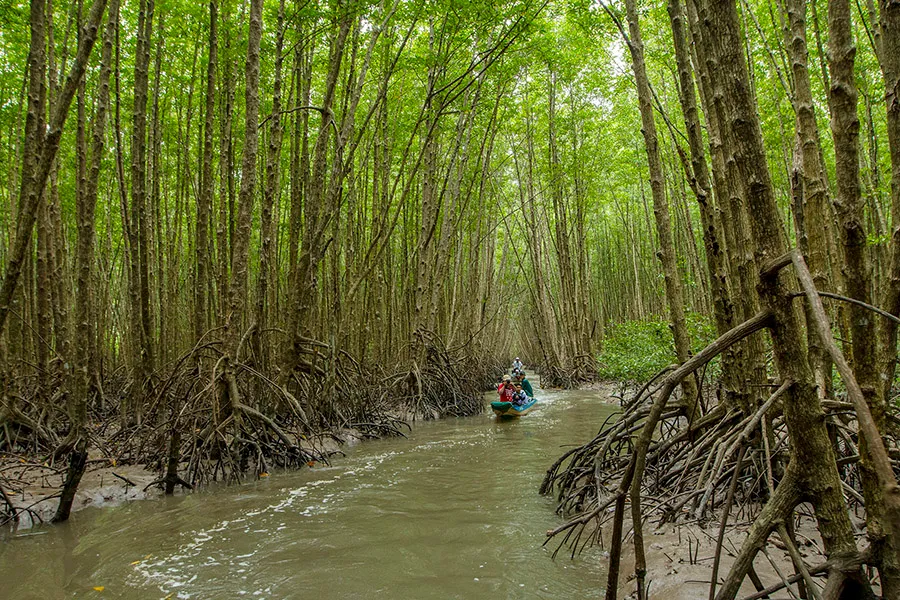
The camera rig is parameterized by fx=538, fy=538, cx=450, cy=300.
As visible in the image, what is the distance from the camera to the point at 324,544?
12.1ft

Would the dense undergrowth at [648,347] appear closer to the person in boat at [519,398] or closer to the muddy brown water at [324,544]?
the person in boat at [519,398]

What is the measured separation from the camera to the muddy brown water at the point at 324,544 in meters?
3.02

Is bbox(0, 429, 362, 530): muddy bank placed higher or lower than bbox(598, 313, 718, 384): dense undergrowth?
lower

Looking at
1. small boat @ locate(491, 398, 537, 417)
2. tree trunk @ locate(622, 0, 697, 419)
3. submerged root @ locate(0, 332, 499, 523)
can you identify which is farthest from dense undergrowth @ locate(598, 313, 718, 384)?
submerged root @ locate(0, 332, 499, 523)

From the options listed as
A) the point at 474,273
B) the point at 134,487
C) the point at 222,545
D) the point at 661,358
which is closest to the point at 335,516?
the point at 222,545

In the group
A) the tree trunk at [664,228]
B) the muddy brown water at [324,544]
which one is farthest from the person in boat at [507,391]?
the tree trunk at [664,228]

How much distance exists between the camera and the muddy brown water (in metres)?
3.02

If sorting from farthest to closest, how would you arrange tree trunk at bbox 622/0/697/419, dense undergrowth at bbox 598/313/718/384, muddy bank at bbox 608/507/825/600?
dense undergrowth at bbox 598/313/718/384
tree trunk at bbox 622/0/697/419
muddy bank at bbox 608/507/825/600

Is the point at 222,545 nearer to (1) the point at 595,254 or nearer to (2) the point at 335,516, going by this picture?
(2) the point at 335,516

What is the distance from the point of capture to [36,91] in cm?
401

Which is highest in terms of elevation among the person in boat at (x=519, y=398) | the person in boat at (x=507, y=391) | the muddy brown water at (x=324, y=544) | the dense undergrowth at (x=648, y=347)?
the dense undergrowth at (x=648, y=347)

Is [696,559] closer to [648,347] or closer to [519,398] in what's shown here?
[519,398]

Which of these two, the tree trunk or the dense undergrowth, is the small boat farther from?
the tree trunk

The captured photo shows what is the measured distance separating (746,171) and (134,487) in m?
5.44
